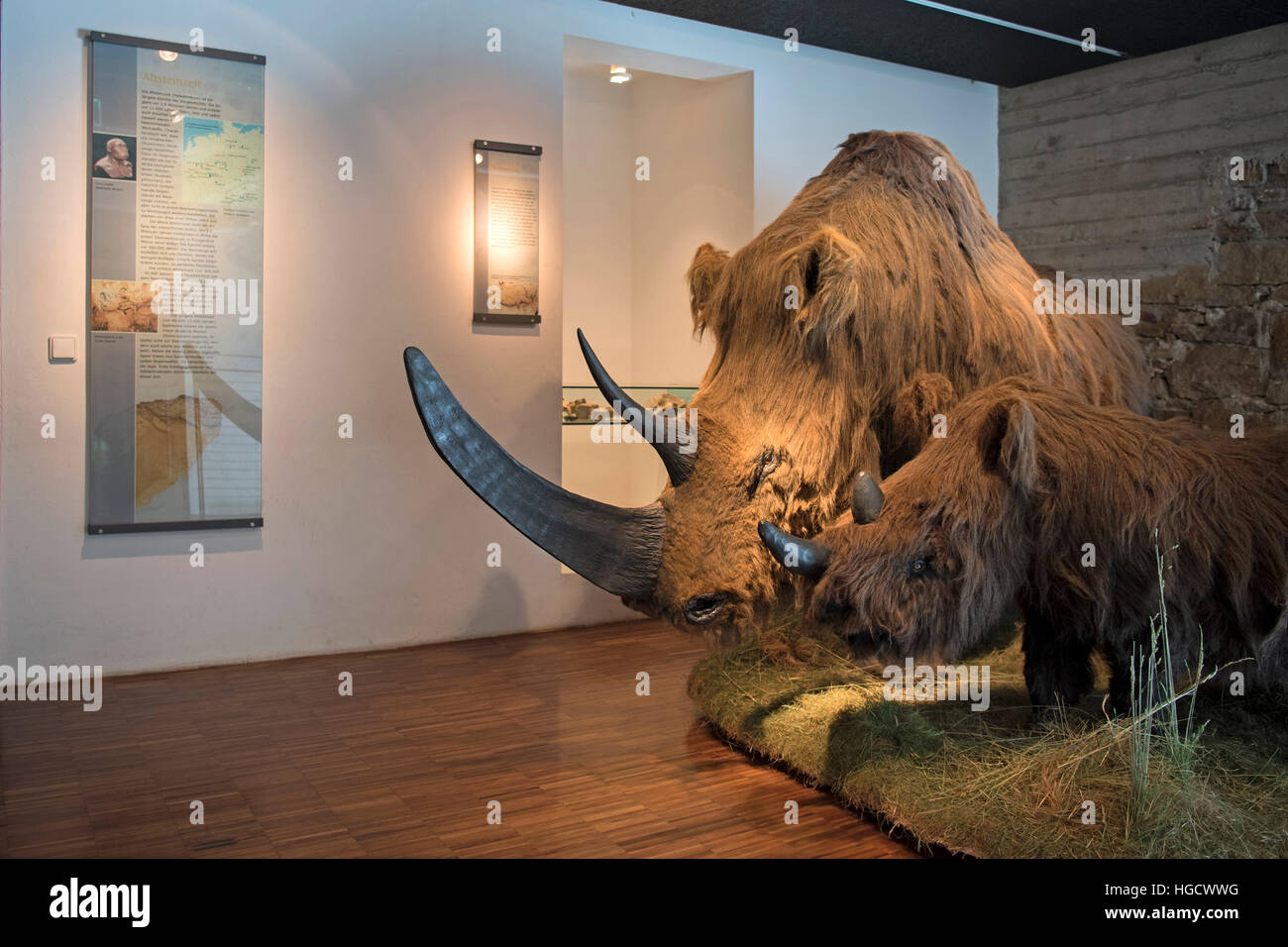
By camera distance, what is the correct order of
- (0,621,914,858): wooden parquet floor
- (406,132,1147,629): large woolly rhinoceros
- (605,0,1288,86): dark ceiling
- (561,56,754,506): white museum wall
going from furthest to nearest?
1. (561,56,754,506): white museum wall
2. (605,0,1288,86): dark ceiling
3. (406,132,1147,629): large woolly rhinoceros
4. (0,621,914,858): wooden parquet floor

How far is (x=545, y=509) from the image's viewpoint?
8.97 ft

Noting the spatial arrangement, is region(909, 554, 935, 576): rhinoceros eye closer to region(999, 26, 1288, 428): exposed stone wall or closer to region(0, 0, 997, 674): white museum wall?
region(0, 0, 997, 674): white museum wall

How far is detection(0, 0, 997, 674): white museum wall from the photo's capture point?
4.04m

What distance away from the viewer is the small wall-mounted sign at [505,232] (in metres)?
4.89

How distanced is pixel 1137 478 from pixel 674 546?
1130 mm

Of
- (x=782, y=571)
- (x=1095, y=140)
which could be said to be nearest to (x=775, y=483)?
(x=782, y=571)

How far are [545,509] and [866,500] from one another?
2.65ft

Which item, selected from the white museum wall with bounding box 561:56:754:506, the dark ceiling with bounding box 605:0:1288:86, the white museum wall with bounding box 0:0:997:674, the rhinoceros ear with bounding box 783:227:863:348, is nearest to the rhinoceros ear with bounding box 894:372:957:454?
the rhinoceros ear with bounding box 783:227:863:348

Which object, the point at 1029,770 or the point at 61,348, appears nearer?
the point at 1029,770

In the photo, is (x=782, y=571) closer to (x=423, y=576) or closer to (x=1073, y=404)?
(x=1073, y=404)

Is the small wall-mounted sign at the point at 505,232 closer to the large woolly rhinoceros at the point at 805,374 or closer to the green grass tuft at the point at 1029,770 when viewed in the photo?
the large woolly rhinoceros at the point at 805,374

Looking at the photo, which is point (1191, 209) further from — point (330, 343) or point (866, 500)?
point (330, 343)

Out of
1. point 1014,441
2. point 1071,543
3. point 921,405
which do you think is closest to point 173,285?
point 921,405

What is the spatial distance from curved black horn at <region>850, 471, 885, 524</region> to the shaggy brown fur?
46 centimetres
